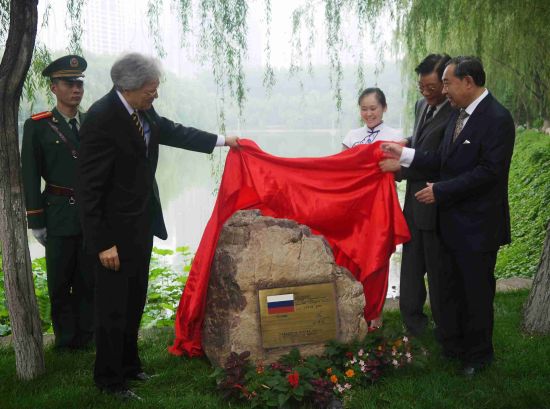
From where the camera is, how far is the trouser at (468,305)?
3803mm

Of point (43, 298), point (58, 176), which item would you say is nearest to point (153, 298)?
point (43, 298)

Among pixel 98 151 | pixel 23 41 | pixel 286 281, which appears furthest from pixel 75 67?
pixel 286 281

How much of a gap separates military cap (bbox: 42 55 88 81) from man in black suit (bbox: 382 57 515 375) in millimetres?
2307

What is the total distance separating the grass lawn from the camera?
3.53 metres

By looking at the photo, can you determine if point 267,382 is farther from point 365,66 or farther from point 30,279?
point 365,66

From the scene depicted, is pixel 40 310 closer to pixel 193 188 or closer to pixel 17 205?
pixel 17 205

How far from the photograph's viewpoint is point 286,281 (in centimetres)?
402

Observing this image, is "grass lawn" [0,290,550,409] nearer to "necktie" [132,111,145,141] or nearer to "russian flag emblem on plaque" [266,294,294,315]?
"russian flag emblem on plaque" [266,294,294,315]

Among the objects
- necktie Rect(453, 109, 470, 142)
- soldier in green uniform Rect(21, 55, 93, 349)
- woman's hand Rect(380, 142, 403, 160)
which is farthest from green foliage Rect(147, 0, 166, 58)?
necktie Rect(453, 109, 470, 142)

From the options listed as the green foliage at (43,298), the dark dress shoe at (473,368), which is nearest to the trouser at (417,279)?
the dark dress shoe at (473,368)

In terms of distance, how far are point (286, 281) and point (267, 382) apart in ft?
2.23

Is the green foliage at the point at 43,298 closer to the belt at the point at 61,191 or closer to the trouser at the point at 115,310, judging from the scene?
the belt at the point at 61,191

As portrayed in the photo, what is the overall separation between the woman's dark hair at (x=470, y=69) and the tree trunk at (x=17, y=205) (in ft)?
7.93

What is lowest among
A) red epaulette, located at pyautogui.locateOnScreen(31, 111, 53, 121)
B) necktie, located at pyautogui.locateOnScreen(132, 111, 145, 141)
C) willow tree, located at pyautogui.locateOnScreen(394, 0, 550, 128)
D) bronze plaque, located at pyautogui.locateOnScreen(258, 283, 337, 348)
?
bronze plaque, located at pyautogui.locateOnScreen(258, 283, 337, 348)
